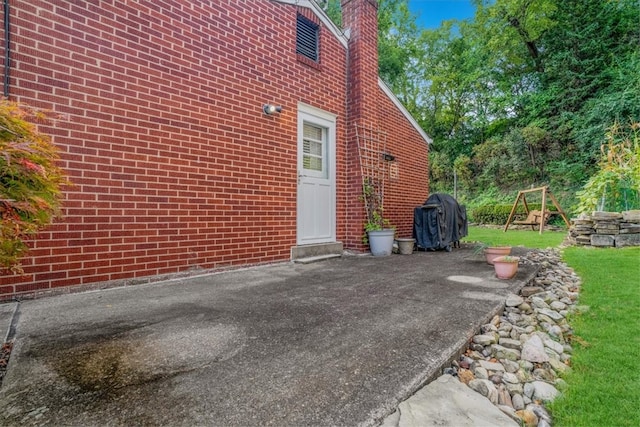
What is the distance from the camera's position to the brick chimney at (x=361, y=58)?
5.18 m

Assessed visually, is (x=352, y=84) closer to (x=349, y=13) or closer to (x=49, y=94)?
(x=349, y=13)

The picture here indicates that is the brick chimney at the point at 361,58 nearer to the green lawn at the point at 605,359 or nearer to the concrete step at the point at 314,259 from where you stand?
the concrete step at the point at 314,259

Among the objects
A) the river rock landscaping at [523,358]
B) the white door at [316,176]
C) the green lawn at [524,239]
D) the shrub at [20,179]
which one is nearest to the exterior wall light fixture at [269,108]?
the white door at [316,176]

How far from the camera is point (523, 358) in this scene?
5.22ft

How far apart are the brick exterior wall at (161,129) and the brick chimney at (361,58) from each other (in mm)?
868

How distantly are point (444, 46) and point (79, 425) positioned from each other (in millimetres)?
19390

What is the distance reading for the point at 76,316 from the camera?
1.98 m

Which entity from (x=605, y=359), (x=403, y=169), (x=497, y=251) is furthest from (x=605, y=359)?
(x=403, y=169)

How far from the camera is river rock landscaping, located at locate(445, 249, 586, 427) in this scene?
1.25m

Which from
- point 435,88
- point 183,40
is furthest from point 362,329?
point 435,88

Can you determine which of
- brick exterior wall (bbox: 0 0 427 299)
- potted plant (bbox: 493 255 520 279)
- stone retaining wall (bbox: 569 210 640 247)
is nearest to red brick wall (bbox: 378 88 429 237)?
brick exterior wall (bbox: 0 0 427 299)

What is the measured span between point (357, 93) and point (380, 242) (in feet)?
8.55

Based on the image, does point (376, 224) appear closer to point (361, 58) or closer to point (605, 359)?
point (361, 58)

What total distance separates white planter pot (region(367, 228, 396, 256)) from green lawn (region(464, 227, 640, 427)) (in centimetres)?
243
